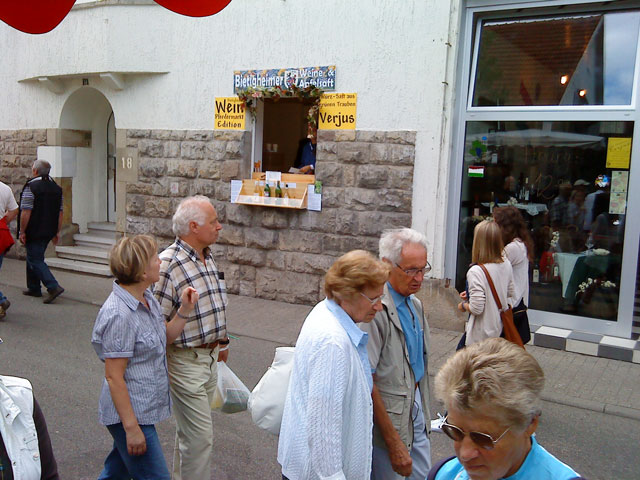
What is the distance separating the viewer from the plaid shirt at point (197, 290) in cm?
356

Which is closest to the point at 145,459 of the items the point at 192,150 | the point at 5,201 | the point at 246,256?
the point at 246,256

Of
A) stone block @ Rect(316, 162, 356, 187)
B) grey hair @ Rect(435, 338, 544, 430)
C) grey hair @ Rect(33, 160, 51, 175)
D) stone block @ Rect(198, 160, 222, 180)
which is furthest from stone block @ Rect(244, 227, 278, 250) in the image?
grey hair @ Rect(435, 338, 544, 430)

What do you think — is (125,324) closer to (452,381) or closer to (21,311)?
(452,381)

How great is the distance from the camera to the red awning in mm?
2885

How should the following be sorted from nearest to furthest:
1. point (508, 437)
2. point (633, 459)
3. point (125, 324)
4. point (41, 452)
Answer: point (508, 437), point (41, 452), point (125, 324), point (633, 459)

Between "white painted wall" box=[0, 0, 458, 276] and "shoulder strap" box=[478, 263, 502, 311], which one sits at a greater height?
"white painted wall" box=[0, 0, 458, 276]

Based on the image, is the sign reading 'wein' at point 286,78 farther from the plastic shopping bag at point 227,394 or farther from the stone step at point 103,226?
the plastic shopping bag at point 227,394

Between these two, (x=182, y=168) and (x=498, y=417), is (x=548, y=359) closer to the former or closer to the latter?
(x=498, y=417)

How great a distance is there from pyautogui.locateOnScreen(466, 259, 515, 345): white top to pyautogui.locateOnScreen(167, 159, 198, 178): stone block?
5966mm

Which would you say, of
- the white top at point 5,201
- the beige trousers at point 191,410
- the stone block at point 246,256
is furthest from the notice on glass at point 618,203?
the white top at point 5,201

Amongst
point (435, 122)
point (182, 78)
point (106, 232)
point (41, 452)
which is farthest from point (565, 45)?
point (106, 232)

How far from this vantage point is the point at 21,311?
8492 mm

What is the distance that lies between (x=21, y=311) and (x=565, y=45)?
25.3 feet

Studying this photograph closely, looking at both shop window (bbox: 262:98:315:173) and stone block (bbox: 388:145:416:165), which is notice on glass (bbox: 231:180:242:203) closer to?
shop window (bbox: 262:98:315:173)
